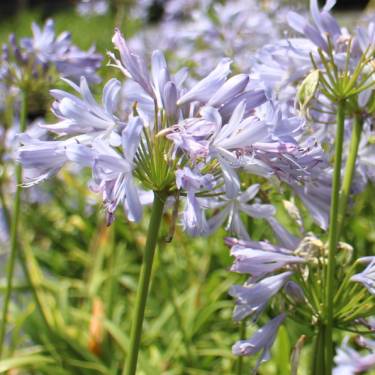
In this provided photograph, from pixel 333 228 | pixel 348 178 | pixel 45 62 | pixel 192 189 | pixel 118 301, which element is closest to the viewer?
pixel 192 189

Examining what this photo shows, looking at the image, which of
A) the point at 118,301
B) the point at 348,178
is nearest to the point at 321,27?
the point at 348,178

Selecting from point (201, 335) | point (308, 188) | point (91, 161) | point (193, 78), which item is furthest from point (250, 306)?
point (193, 78)

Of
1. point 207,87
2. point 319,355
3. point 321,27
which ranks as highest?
point 321,27

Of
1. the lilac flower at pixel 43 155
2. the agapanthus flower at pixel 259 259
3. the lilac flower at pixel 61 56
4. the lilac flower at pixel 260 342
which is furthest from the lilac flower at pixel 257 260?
the lilac flower at pixel 61 56

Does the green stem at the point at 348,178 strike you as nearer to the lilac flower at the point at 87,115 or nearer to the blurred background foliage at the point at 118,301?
the blurred background foliage at the point at 118,301

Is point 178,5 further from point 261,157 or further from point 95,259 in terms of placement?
point 261,157

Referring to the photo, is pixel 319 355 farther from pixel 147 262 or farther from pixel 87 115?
pixel 87 115

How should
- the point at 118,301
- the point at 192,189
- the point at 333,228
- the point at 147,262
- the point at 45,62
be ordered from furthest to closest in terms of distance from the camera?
the point at 118,301 → the point at 45,62 → the point at 333,228 → the point at 147,262 → the point at 192,189
